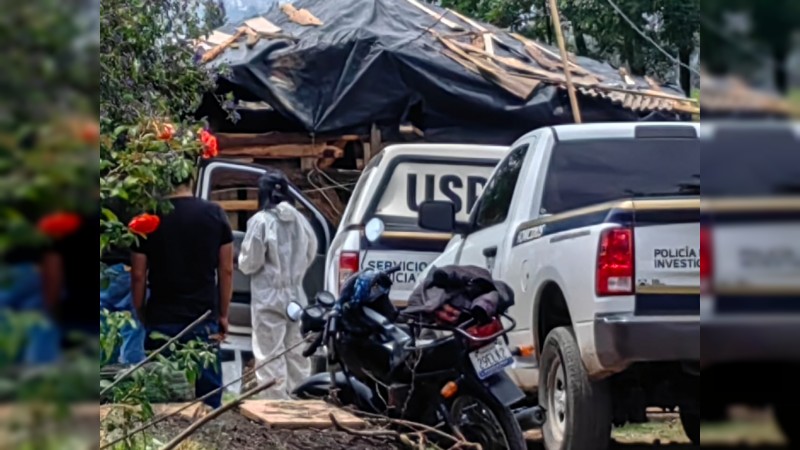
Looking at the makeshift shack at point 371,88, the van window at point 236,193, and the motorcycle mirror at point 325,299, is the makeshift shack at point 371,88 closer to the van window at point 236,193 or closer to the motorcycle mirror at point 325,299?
the van window at point 236,193

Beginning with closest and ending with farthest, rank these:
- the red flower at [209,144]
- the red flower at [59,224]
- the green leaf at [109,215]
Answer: the red flower at [59,224]
the green leaf at [109,215]
the red flower at [209,144]

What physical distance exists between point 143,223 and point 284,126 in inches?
44.2

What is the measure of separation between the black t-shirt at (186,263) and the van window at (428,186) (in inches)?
32.5

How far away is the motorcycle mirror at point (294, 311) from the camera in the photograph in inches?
195

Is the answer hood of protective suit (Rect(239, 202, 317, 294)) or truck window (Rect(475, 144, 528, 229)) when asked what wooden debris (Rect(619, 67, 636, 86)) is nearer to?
truck window (Rect(475, 144, 528, 229))

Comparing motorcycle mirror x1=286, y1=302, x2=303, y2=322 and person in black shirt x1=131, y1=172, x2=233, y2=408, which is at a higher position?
person in black shirt x1=131, y1=172, x2=233, y2=408

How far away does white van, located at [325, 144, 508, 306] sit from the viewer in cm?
508

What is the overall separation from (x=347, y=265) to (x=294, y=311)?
1.06 feet

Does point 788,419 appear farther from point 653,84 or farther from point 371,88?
point 371,88

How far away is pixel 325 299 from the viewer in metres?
4.90

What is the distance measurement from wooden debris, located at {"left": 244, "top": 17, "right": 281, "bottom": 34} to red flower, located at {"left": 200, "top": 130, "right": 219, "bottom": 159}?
1.88 feet

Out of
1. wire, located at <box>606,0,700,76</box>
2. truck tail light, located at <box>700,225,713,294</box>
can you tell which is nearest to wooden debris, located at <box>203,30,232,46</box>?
wire, located at <box>606,0,700,76</box>

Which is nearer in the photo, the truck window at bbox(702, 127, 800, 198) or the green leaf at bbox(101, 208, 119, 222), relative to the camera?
the truck window at bbox(702, 127, 800, 198)

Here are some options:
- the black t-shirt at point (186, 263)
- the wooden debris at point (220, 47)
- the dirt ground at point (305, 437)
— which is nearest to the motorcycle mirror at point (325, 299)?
the black t-shirt at point (186, 263)
